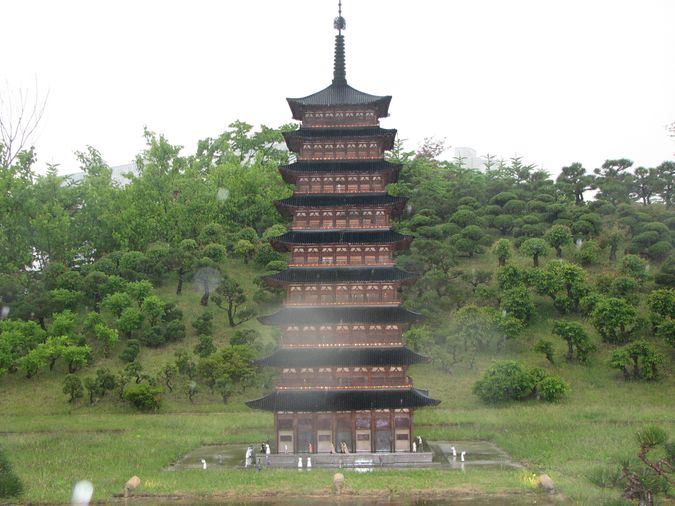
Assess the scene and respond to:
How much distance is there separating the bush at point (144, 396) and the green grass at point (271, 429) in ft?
2.53

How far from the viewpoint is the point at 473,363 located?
2095 inches

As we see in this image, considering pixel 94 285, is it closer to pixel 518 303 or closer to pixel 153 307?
pixel 153 307

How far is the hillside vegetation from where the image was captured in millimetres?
35375

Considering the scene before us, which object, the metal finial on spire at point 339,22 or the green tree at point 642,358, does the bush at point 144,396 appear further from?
the green tree at point 642,358

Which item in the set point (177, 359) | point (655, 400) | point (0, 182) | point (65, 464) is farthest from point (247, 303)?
point (655, 400)

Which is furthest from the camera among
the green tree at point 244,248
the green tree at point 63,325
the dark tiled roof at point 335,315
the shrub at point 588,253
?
the green tree at point 244,248

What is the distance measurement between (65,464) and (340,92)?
24.8m

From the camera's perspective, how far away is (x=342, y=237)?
36.1 metres

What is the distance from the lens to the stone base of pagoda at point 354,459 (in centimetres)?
3234

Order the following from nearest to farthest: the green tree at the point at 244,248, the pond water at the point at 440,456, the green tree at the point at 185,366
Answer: the pond water at the point at 440,456 < the green tree at the point at 185,366 < the green tree at the point at 244,248

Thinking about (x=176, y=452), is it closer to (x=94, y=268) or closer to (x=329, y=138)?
(x=329, y=138)

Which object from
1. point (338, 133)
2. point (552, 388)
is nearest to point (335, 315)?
point (338, 133)

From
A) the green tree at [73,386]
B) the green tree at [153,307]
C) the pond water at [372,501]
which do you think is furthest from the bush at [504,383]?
the green tree at [73,386]

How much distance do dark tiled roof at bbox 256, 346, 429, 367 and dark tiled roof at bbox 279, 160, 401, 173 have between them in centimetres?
1006
